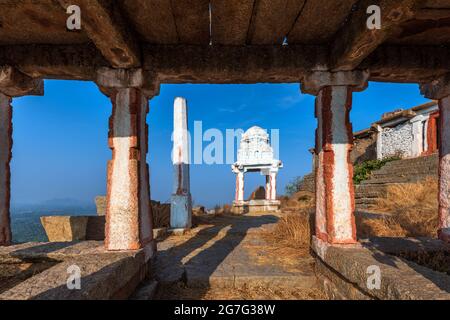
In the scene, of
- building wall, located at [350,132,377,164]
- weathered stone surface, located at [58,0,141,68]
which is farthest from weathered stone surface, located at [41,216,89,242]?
building wall, located at [350,132,377,164]

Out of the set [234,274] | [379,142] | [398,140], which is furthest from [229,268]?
[379,142]

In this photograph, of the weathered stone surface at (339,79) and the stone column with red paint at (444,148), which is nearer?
the weathered stone surface at (339,79)

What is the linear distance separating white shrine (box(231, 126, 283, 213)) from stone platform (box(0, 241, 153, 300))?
35.1 ft

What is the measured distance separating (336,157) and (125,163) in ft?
8.32

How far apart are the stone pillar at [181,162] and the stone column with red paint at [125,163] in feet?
11.7

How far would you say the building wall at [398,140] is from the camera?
48.8 feet

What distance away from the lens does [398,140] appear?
1555 cm

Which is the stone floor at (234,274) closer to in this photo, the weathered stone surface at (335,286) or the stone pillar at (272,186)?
the weathered stone surface at (335,286)

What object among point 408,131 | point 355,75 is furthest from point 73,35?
point 408,131

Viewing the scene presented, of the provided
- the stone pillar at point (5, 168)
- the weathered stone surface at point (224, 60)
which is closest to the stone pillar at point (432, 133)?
the weathered stone surface at point (224, 60)

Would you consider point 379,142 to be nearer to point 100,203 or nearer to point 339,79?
point 339,79

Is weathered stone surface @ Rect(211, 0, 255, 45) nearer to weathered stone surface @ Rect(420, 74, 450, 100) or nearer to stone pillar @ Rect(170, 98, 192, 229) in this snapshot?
weathered stone surface @ Rect(420, 74, 450, 100)

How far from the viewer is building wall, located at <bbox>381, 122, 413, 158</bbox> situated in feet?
48.8
